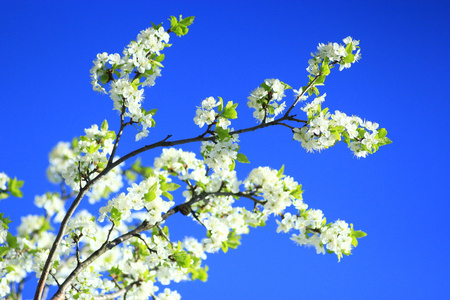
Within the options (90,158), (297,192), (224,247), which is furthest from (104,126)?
(297,192)

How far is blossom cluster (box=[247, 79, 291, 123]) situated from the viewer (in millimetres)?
3211

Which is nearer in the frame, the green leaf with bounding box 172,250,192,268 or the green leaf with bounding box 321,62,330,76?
the green leaf with bounding box 321,62,330,76

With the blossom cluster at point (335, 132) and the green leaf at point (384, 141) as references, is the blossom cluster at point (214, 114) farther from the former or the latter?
the green leaf at point (384, 141)

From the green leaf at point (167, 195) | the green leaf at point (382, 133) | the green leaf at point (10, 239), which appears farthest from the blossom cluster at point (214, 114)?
the green leaf at point (10, 239)

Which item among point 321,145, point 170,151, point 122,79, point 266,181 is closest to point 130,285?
point 170,151

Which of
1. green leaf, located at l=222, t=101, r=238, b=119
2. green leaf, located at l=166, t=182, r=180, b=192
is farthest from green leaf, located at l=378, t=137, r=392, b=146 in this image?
green leaf, located at l=166, t=182, r=180, b=192

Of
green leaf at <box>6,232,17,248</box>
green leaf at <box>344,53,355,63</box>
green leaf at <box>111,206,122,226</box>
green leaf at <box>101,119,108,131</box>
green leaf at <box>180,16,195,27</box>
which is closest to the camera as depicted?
green leaf at <box>111,206,122,226</box>

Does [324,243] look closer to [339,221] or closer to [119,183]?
[339,221]

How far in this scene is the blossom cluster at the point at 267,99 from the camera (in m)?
3.21

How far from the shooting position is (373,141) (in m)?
3.27

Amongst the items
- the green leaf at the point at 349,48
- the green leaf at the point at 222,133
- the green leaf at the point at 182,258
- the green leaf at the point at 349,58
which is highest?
the green leaf at the point at 349,48

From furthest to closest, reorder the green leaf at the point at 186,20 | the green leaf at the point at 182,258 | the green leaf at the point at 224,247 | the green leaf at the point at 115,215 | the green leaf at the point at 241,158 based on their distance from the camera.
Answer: the green leaf at the point at 224,247
the green leaf at the point at 186,20
the green leaf at the point at 182,258
the green leaf at the point at 241,158
the green leaf at the point at 115,215

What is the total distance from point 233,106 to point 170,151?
1.38 metres

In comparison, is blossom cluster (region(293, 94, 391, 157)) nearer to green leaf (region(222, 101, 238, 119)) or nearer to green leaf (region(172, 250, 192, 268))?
green leaf (region(222, 101, 238, 119))
